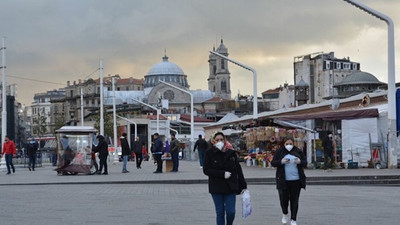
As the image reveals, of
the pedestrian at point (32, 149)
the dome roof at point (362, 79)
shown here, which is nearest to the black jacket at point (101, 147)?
the pedestrian at point (32, 149)

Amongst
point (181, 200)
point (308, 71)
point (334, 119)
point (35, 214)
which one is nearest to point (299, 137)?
point (334, 119)

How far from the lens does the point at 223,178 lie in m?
12.1

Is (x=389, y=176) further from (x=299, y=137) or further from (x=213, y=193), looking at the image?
(x=213, y=193)

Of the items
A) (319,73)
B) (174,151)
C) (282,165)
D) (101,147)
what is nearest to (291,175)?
(282,165)

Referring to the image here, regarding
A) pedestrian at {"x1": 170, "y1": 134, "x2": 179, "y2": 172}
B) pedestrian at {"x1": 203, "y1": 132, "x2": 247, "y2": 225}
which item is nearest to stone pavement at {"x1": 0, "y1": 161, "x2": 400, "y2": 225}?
pedestrian at {"x1": 203, "y1": 132, "x2": 247, "y2": 225}

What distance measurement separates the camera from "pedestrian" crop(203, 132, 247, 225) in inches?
474

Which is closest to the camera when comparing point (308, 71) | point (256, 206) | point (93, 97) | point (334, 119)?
point (256, 206)

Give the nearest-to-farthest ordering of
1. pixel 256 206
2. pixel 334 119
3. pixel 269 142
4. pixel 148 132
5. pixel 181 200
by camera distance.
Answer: pixel 256 206, pixel 181 200, pixel 334 119, pixel 269 142, pixel 148 132

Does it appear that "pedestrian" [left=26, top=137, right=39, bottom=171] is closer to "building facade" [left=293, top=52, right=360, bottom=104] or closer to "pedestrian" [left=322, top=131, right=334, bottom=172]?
"pedestrian" [left=322, top=131, right=334, bottom=172]

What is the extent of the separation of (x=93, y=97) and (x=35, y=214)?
185138mm

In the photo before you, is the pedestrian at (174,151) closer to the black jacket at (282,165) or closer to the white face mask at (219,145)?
the black jacket at (282,165)

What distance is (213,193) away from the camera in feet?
39.8

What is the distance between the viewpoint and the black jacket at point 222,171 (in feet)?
39.6

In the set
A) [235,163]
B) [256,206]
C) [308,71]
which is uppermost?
[308,71]
